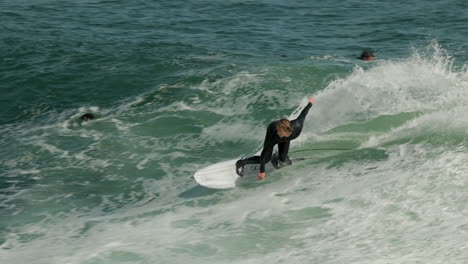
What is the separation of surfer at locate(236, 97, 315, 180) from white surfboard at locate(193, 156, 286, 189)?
7.1 inches

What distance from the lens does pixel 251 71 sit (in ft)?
80.2

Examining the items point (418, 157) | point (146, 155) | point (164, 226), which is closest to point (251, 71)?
point (146, 155)

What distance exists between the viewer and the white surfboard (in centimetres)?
1460

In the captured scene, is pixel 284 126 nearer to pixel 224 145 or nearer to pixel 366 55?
pixel 224 145

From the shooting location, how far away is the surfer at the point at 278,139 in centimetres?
1384

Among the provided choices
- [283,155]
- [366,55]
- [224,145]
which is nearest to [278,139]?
[283,155]

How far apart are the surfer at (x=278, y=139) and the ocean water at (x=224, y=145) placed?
578 millimetres

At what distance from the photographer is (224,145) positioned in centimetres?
1850

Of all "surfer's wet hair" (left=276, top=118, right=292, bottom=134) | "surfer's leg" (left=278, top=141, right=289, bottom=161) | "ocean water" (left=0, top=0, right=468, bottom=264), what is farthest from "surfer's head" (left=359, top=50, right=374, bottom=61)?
"surfer's wet hair" (left=276, top=118, right=292, bottom=134)

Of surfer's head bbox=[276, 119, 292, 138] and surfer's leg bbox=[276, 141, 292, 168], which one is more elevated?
surfer's head bbox=[276, 119, 292, 138]

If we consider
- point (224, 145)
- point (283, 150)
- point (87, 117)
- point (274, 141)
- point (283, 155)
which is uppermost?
point (274, 141)

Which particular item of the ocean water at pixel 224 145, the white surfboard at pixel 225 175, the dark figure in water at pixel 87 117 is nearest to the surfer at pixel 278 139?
the white surfboard at pixel 225 175

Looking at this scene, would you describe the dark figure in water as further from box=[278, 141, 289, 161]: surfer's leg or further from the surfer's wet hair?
the surfer's wet hair

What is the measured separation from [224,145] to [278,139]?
4.74 meters
